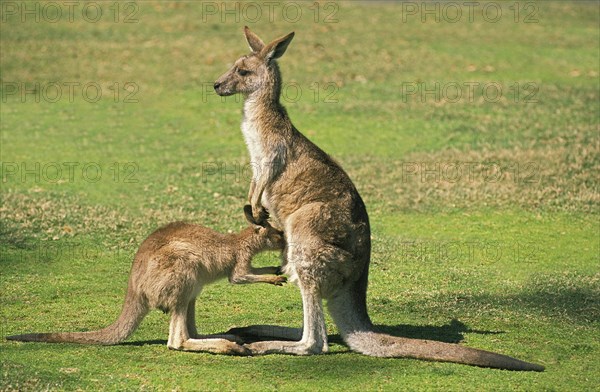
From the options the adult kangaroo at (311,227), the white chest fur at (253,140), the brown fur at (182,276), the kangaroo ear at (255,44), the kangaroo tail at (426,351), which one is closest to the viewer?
the kangaroo tail at (426,351)

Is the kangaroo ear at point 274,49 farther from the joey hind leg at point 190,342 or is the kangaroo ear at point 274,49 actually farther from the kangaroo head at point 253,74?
the joey hind leg at point 190,342

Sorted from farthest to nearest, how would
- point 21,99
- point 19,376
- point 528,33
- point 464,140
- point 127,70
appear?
point 528,33, point 127,70, point 21,99, point 464,140, point 19,376

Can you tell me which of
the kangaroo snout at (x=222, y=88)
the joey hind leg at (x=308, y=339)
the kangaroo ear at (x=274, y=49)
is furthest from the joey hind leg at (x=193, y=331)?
the kangaroo ear at (x=274, y=49)

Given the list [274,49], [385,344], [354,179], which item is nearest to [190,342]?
[385,344]

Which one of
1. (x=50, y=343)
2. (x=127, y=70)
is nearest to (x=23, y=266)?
(x=50, y=343)

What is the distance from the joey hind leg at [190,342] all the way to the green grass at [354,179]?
0.07 m

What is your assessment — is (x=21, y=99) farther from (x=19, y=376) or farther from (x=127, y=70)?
(x=19, y=376)

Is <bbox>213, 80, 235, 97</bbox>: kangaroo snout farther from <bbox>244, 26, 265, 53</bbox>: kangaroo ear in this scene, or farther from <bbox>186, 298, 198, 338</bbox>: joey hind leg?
<bbox>186, 298, 198, 338</bbox>: joey hind leg

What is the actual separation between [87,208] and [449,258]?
4.01 metres

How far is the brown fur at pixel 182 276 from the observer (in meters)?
6.31

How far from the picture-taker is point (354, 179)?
12.2 m

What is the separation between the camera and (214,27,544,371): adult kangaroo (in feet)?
21.1

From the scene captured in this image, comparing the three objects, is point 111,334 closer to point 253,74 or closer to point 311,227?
point 311,227

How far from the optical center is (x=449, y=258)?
376 inches
